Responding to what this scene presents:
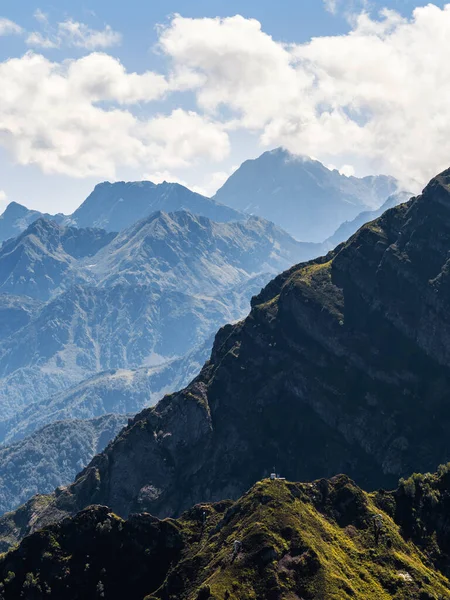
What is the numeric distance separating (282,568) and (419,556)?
4451 centimetres

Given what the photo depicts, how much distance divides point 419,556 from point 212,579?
57.8 meters

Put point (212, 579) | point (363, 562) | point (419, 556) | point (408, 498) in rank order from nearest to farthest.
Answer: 1. point (212, 579)
2. point (363, 562)
3. point (419, 556)
4. point (408, 498)

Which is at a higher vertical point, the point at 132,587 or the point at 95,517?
the point at 95,517

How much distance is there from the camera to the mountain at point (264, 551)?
499 ft

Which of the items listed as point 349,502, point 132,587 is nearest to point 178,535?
point 132,587

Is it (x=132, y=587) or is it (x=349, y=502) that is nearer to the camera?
(x=132, y=587)

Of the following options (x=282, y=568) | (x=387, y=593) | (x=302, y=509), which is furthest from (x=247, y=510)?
(x=387, y=593)

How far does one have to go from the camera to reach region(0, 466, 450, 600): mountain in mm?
152000

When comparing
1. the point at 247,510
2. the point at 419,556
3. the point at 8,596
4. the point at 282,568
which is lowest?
the point at 419,556

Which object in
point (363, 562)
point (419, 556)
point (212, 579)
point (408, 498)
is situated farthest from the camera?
point (408, 498)

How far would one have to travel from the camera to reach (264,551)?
155 metres

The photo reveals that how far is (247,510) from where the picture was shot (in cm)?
17575

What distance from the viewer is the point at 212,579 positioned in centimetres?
15012

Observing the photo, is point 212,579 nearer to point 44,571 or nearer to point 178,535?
point 178,535
